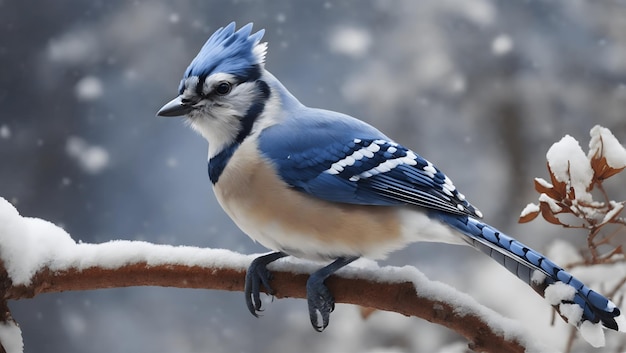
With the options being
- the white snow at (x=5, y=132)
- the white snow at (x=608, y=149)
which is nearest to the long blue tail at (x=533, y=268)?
the white snow at (x=608, y=149)

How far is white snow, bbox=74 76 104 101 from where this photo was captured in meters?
1.70

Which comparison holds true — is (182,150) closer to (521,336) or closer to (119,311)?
(119,311)

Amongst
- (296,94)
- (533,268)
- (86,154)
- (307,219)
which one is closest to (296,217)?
(307,219)

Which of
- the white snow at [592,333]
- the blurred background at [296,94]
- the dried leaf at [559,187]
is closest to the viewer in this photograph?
the white snow at [592,333]

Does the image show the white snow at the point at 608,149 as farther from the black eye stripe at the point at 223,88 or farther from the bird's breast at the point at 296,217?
the black eye stripe at the point at 223,88

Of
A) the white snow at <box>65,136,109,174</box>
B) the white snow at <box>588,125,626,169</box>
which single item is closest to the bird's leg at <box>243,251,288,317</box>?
the white snow at <box>588,125,626,169</box>

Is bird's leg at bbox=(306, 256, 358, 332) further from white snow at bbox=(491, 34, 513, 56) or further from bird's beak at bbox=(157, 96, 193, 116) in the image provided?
white snow at bbox=(491, 34, 513, 56)

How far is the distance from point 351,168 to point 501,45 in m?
0.97

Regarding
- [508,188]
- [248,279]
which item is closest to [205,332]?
[508,188]

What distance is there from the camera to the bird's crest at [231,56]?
2.87 feet

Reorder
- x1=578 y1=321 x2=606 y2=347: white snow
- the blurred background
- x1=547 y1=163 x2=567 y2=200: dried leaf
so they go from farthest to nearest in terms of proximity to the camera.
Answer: the blurred background < x1=547 y1=163 x2=567 y2=200: dried leaf < x1=578 y1=321 x2=606 y2=347: white snow

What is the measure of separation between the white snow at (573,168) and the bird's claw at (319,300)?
11.5 inches

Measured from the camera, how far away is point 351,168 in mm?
885

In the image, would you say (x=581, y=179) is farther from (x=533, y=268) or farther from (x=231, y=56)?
(x=231, y=56)
